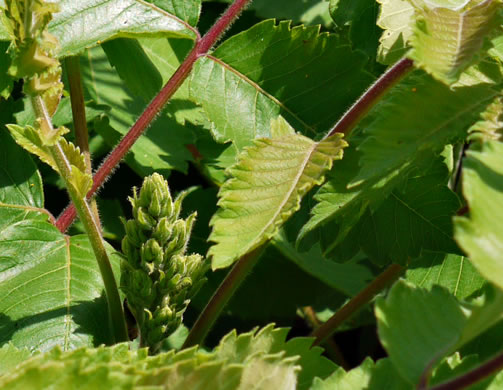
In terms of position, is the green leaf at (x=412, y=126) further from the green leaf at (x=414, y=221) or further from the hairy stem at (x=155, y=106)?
the hairy stem at (x=155, y=106)

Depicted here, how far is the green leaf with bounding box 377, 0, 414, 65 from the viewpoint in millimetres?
1110

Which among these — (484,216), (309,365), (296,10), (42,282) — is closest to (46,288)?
(42,282)

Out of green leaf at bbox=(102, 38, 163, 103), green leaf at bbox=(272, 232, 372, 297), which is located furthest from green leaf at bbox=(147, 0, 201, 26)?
green leaf at bbox=(272, 232, 372, 297)

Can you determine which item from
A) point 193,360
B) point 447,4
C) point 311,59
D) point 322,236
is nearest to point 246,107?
point 311,59

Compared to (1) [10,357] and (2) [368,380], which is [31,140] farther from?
(2) [368,380]

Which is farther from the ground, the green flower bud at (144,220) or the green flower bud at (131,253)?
the green flower bud at (144,220)

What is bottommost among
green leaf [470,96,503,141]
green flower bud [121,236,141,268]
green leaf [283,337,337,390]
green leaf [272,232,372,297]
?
green leaf [272,232,372,297]

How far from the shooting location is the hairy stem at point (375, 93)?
3.30 feet

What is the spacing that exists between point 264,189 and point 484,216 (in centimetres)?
35

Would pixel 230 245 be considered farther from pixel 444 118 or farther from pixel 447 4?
pixel 447 4

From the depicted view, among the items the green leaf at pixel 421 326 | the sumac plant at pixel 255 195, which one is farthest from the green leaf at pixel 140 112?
the green leaf at pixel 421 326

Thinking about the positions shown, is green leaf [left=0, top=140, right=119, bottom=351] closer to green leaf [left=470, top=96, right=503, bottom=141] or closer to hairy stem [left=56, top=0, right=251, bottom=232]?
hairy stem [left=56, top=0, right=251, bottom=232]

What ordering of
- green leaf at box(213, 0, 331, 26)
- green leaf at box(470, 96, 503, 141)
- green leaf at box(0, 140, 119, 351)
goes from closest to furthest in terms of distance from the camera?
green leaf at box(470, 96, 503, 141) < green leaf at box(0, 140, 119, 351) < green leaf at box(213, 0, 331, 26)

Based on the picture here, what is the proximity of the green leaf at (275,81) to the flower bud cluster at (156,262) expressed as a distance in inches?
11.8
